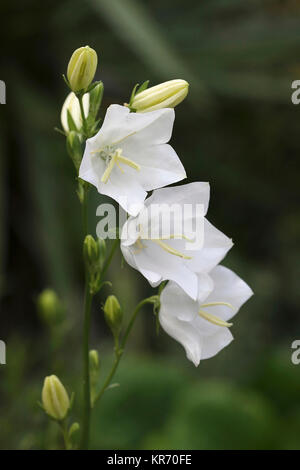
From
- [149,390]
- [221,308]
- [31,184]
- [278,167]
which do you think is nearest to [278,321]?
[278,167]

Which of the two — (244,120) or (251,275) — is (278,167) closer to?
(244,120)

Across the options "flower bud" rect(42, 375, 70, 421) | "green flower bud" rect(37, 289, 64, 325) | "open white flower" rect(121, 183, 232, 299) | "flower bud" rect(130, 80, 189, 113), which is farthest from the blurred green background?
"flower bud" rect(130, 80, 189, 113)

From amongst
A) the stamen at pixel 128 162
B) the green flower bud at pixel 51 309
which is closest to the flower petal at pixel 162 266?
the stamen at pixel 128 162

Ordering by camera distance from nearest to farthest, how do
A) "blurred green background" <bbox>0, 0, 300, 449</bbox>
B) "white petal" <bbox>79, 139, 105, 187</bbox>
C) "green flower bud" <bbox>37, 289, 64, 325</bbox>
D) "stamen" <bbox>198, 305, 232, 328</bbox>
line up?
"white petal" <bbox>79, 139, 105, 187</bbox> < "stamen" <bbox>198, 305, 232, 328</bbox> < "green flower bud" <bbox>37, 289, 64, 325</bbox> < "blurred green background" <bbox>0, 0, 300, 449</bbox>

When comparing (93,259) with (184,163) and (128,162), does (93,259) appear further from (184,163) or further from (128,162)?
(184,163)

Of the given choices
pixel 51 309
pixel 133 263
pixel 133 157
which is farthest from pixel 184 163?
pixel 133 263

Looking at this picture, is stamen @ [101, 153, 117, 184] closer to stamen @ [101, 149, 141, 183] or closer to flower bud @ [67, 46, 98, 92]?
stamen @ [101, 149, 141, 183]
